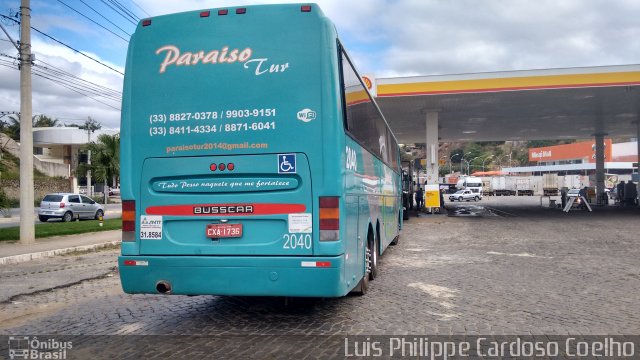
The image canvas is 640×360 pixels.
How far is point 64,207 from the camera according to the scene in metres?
26.4

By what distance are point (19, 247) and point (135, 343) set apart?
11.4 metres

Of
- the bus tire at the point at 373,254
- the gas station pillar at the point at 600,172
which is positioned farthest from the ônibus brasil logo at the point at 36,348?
the gas station pillar at the point at 600,172

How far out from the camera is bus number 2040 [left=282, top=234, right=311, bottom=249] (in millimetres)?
5820

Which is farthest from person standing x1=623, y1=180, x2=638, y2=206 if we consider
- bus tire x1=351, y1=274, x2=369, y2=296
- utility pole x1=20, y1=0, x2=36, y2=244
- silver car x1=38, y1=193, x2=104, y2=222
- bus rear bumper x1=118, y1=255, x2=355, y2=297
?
bus rear bumper x1=118, y1=255, x2=355, y2=297

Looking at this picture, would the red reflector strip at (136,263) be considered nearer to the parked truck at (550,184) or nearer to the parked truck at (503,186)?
the parked truck at (550,184)

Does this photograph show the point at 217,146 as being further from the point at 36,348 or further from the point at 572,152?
the point at 572,152

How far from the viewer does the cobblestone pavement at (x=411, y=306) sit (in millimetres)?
6246

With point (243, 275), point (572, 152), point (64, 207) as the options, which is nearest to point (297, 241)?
point (243, 275)

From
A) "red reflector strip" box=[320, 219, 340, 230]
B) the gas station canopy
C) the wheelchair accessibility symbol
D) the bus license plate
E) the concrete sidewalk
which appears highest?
the gas station canopy

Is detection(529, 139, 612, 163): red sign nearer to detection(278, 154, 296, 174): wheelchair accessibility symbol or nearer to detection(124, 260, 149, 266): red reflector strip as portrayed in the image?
detection(278, 154, 296, 174): wheelchair accessibility symbol

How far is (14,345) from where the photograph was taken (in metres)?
5.73

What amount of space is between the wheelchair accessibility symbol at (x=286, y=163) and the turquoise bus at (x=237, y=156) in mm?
11

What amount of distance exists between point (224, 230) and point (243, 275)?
54 centimetres

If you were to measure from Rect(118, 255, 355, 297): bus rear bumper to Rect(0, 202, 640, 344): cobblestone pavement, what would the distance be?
56 centimetres
